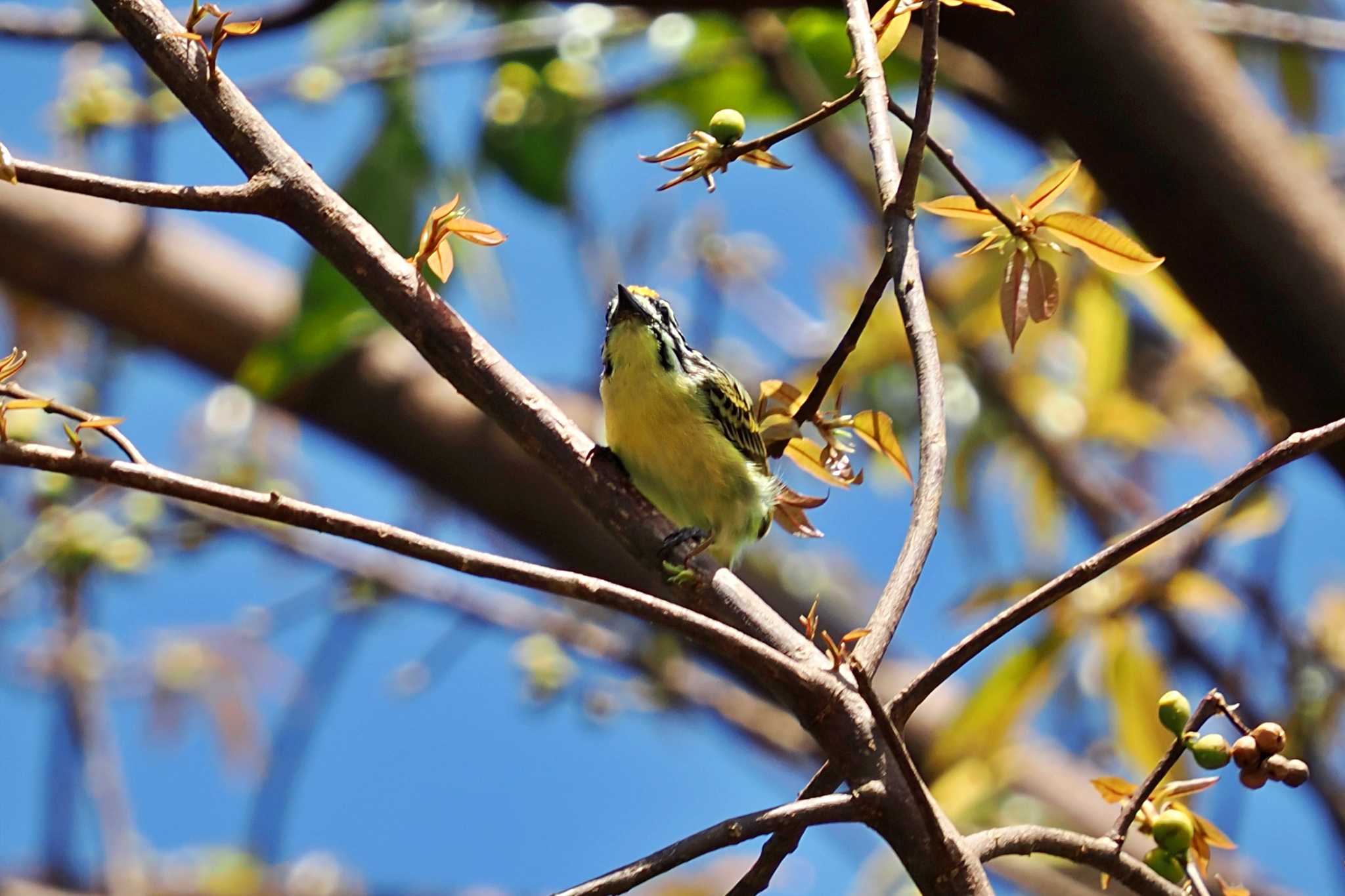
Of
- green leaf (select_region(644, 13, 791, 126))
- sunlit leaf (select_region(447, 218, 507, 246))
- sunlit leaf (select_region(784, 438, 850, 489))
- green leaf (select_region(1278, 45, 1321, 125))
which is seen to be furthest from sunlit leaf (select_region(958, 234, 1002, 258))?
green leaf (select_region(1278, 45, 1321, 125))

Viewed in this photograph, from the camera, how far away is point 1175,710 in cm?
110

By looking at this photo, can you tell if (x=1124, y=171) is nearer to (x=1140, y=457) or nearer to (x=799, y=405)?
(x=799, y=405)

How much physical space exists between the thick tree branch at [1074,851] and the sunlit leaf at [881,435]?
0.35 metres

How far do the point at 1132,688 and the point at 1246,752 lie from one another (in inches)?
60.2

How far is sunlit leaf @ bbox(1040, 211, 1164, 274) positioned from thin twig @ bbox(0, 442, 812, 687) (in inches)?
19.2

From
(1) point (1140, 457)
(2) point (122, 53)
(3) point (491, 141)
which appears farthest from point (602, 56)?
(1) point (1140, 457)

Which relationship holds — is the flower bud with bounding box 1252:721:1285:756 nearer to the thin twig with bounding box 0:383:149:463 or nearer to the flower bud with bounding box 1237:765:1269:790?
the flower bud with bounding box 1237:765:1269:790

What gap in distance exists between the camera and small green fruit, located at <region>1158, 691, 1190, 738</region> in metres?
1.10

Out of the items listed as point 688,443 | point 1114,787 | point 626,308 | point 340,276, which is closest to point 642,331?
point 626,308

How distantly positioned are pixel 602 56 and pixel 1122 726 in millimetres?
→ 1641

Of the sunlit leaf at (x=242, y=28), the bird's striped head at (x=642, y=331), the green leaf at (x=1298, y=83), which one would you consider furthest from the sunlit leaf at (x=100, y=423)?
the green leaf at (x=1298, y=83)

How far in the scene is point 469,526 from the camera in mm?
3404

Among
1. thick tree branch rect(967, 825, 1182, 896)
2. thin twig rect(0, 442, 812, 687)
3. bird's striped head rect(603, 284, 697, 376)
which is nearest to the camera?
thin twig rect(0, 442, 812, 687)

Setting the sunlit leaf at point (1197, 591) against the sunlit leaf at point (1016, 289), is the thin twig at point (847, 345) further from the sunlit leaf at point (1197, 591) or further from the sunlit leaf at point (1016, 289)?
the sunlit leaf at point (1197, 591)
